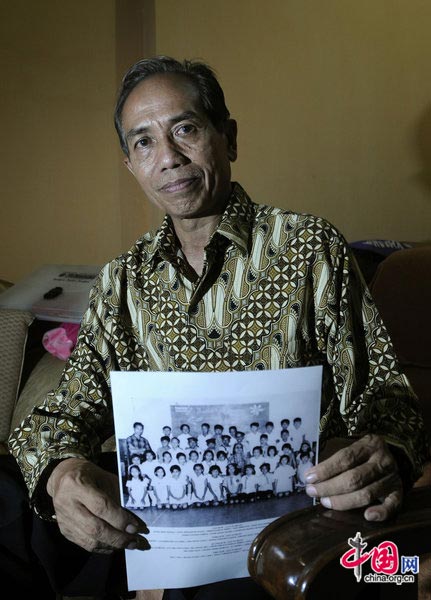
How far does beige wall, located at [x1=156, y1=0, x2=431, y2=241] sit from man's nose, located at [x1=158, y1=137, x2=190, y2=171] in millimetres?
1828

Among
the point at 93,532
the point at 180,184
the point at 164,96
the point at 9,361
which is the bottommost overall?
the point at 9,361

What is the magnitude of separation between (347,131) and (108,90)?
1131 mm

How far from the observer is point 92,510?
2.85 feet

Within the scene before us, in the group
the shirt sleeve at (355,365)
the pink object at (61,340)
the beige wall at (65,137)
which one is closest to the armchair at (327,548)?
the shirt sleeve at (355,365)

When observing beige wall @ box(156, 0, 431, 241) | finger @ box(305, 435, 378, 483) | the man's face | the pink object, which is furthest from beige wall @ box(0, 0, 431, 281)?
finger @ box(305, 435, 378, 483)

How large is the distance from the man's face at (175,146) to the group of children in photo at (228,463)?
1.44ft

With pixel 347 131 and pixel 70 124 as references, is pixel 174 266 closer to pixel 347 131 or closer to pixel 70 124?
pixel 347 131

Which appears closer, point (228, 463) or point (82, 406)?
point (228, 463)

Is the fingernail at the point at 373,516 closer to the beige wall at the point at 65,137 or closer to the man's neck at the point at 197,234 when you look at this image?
the man's neck at the point at 197,234

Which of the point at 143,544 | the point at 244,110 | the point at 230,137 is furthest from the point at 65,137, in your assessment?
the point at 143,544

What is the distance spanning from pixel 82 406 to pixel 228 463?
15.3 inches

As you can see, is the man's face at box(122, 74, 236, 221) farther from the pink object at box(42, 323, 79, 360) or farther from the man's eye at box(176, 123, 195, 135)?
the pink object at box(42, 323, 79, 360)

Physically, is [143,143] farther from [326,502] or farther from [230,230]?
[326,502]

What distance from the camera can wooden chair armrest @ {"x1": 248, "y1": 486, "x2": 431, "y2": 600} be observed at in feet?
2.07
